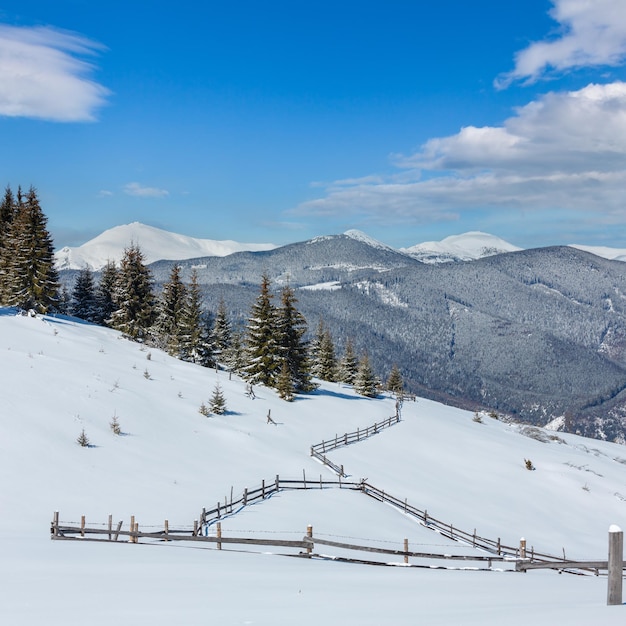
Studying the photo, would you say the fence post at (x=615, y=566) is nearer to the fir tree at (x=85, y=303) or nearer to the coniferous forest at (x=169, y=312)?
the coniferous forest at (x=169, y=312)

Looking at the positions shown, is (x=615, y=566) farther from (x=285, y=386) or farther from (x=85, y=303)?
(x=85, y=303)

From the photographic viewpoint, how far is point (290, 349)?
52656mm

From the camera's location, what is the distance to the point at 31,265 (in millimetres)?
48562

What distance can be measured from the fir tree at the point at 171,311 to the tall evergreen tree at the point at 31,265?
11285 mm

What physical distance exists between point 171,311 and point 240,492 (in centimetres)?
3592

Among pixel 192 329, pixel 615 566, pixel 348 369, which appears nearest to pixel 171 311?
pixel 192 329

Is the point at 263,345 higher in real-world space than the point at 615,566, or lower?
higher

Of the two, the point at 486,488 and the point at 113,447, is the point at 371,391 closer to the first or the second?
the point at 486,488

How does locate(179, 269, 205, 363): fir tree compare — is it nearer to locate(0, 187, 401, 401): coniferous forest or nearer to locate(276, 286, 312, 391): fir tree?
locate(0, 187, 401, 401): coniferous forest

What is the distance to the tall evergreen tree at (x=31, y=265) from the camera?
1895 inches

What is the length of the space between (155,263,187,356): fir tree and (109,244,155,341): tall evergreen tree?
1506 mm

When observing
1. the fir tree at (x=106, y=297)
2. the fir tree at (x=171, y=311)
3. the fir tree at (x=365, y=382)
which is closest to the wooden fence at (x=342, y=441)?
the fir tree at (x=365, y=382)

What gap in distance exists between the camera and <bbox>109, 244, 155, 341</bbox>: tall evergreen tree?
5691 cm

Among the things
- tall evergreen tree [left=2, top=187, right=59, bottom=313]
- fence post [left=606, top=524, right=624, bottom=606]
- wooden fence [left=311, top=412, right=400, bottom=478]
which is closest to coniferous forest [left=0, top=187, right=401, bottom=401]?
tall evergreen tree [left=2, top=187, right=59, bottom=313]
